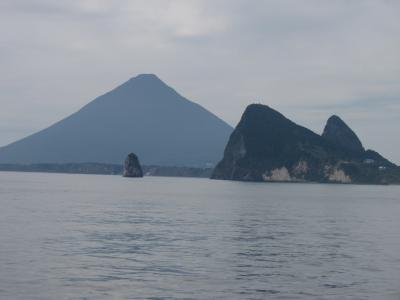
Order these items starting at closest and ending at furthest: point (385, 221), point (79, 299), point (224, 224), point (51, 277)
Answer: point (79, 299) < point (51, 277) < point (224, 224) < point (385, 221)

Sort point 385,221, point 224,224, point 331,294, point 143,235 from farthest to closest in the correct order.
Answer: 1. point 385,221
2. point 224,224
3. point 143,235
4. point 331,294

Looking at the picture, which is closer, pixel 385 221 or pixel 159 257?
pixel 159 257

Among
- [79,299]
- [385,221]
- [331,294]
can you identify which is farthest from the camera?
[385,221]

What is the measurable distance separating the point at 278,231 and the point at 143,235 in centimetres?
1784

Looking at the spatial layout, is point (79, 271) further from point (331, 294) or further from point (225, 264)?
point (331, 294)

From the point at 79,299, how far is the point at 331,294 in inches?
572

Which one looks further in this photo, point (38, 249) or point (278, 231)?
point (278, 231)

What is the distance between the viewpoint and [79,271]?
43469 mm

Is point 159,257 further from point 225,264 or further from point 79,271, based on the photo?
point 79,271

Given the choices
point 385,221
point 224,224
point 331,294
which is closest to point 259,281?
point 331,294

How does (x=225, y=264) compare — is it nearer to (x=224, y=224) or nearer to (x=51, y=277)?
(x=51, y=277)

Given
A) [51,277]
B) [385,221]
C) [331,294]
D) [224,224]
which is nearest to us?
[331,294]

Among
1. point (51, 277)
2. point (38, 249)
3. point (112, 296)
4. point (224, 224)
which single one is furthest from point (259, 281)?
point (224, 224)

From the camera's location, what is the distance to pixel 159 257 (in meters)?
50.9
